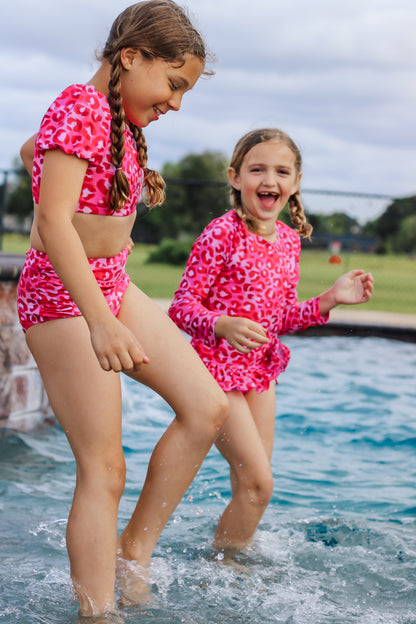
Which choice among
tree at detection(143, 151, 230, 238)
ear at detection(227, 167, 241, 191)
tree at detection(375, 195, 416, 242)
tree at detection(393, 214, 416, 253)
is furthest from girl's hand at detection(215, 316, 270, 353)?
tree at detection(393, 214, 416, 253)

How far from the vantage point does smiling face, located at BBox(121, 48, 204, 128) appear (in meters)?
1.90

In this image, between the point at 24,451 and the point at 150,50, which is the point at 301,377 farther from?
the point at 150,50

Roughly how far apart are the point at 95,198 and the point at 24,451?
230 centimetres

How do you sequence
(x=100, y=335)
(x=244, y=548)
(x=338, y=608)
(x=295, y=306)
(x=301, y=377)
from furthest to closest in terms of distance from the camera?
(x=301, y=377), (x=295, y=306), (x=244, y=548), (x=338, y=608), (x=100, y=335)

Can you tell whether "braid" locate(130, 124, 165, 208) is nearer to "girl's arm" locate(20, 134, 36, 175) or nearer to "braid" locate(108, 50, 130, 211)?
"braid" locate(108, 50, 130, 211)

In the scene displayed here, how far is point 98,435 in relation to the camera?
1860mm

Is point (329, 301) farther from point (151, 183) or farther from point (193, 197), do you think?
point (193, 197)

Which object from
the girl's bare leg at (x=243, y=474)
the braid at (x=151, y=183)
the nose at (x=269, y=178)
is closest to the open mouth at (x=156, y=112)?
the braid at (x=151, y=183)

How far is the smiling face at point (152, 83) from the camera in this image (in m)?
1.90

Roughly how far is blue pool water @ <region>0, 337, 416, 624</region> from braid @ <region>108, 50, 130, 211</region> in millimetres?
1116

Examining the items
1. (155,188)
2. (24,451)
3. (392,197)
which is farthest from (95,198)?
(392,197)

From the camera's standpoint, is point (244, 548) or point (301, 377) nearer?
point (244, 548)

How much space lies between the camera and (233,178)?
2824mm

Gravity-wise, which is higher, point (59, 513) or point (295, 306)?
point (295, 306)
